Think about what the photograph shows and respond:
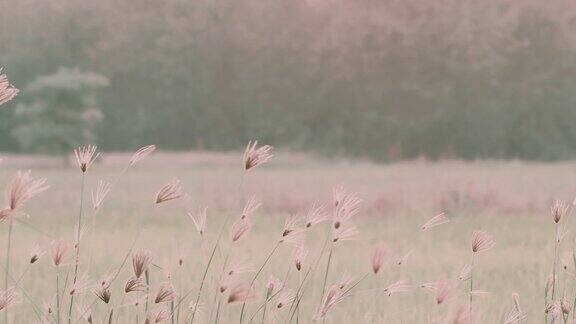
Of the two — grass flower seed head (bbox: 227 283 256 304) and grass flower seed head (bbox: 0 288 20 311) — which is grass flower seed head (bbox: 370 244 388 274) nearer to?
grass flower seed head (bbox: 227 283 256 304)

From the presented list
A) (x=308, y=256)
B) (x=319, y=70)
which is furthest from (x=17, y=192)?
(x=319, y=70)

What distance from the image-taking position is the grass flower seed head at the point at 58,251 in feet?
8.08

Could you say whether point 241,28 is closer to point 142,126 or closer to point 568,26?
point 142,126

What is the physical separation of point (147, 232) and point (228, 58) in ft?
123

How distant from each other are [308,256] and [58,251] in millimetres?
6021

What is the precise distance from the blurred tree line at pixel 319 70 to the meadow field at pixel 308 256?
78.0ft

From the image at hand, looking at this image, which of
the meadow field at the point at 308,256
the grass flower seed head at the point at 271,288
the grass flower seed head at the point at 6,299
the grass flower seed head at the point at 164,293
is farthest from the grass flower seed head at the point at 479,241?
the grass flower seed head at the point at 6,299

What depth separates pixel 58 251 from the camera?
8.12ft

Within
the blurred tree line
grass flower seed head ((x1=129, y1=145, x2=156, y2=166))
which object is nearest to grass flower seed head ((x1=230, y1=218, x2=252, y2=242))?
grass flower seed head ((x1=129, y1=145, x2=156, y2=166))

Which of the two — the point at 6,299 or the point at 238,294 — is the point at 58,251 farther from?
the point at 238,294

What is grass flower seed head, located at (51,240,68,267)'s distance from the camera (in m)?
2.46

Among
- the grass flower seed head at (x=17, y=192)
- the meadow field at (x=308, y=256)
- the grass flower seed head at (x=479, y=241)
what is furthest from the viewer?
the meadow field at (x=308, y=256)

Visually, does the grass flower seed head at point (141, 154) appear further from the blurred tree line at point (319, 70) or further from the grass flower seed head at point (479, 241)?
the blurred tree line at point (319, 70)

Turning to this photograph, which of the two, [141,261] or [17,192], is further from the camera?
[141,261]
